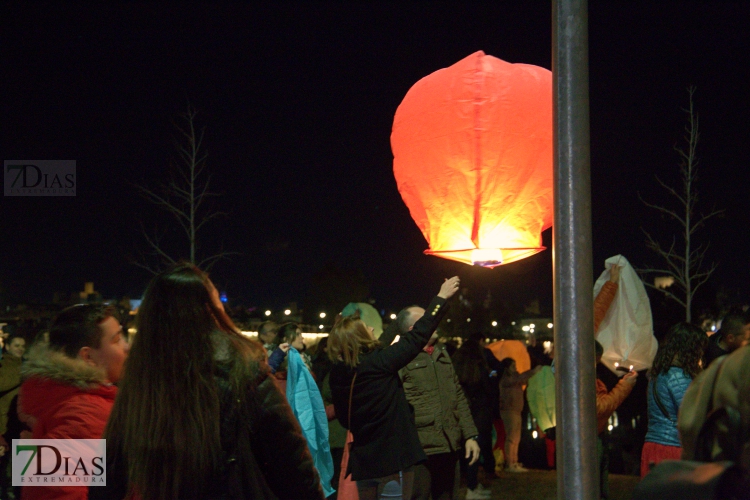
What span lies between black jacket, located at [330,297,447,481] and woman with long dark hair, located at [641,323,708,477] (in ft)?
6.38

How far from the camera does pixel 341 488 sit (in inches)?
237

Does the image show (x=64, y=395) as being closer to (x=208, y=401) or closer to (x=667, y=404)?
(x=208, y=401)

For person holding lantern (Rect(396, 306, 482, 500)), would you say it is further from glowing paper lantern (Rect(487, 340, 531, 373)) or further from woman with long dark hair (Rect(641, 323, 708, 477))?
glowing paper lantern (Rect(487, 340, 531, 373))

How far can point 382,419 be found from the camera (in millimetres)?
5230

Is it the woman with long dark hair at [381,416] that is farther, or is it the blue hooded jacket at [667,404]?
the blue hooded jacket at [667,404]

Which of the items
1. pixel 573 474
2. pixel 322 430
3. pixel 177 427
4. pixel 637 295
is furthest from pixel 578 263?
pixel 322 430

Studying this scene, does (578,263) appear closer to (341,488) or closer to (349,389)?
(349,389)

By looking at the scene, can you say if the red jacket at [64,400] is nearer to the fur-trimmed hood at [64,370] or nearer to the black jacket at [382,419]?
the fur-trimmed hood at [64,370]

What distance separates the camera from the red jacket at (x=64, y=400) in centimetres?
312

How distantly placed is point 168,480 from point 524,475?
9.24 metres

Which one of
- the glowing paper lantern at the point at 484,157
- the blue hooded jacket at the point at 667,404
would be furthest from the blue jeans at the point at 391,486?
the blue hooded jacket at the point at 667,404

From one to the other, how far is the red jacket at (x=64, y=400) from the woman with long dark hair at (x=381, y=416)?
2271 millimetres

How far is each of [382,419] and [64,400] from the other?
8.40 feet

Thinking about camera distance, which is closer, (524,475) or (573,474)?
(573,474)
